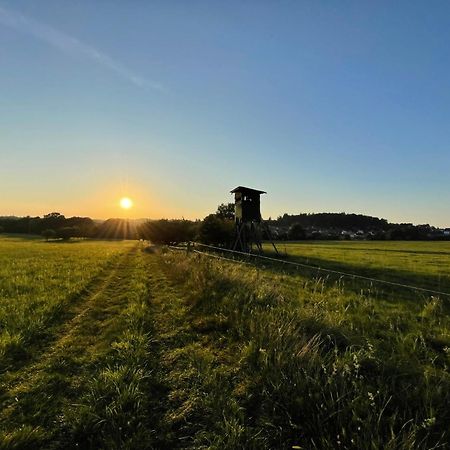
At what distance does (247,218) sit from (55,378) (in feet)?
113

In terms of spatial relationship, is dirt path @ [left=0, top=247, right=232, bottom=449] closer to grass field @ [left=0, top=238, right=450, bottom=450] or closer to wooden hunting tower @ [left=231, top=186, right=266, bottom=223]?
grass field @ [left=0, top=238, right=450, bottom=450]

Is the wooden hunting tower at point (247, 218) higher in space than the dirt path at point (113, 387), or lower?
higher

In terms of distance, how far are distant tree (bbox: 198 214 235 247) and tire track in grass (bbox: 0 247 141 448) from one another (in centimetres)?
3152

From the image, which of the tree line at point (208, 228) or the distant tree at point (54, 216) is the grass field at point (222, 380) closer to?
the tree line at point (208, 228)

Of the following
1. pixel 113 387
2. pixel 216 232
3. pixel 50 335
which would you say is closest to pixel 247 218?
pixel 216 232

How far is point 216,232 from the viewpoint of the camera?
41.7 metres

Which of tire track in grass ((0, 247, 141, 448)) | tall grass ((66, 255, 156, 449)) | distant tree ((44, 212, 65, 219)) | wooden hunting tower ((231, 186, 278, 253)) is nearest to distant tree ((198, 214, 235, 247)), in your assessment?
wooden hunting tower ((231, 186, 278, 253))

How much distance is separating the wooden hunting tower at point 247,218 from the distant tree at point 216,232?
1.89 metres

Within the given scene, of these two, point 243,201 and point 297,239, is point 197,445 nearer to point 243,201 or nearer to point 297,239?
point 243,201

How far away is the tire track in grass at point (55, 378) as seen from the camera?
417cm

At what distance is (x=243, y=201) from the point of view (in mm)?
38844

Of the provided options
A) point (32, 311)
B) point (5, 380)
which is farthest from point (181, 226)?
point (5, 380)

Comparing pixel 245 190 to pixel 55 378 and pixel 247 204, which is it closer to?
pixel 247 204

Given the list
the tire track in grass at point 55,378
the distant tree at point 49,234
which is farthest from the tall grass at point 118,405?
the distant tree at point 49,234
